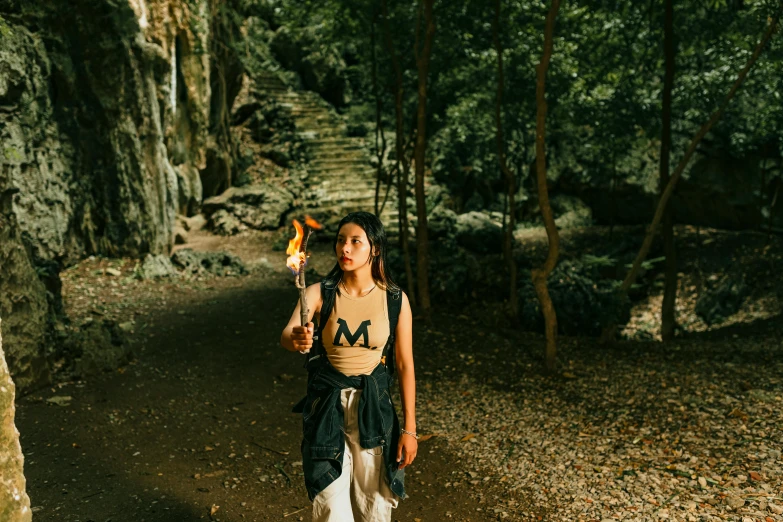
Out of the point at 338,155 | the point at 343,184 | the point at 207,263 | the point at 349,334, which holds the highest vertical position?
the point at 338,155

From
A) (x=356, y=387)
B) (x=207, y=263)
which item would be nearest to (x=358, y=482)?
(x=356, y=387)

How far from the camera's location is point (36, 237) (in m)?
8.91

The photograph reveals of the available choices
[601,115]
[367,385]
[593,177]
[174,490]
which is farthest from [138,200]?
[593,177]

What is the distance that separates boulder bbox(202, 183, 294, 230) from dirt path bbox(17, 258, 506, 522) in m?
7.46

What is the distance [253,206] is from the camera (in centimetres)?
1509

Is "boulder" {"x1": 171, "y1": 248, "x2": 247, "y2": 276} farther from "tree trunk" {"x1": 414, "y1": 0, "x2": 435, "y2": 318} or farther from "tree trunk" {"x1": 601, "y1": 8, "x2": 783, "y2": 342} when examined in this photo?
"tree trunk" {"x1": 601, "y1": 8, "x2": 783, "y2": 342}

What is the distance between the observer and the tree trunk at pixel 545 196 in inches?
222

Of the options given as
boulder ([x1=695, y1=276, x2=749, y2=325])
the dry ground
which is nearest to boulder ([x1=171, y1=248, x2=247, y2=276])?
the dry ground

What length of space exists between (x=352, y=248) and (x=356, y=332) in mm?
346

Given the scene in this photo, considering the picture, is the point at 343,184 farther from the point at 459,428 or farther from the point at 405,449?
the point at 405,449

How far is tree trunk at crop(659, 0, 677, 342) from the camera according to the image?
7430 mm

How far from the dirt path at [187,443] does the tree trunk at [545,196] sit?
1470mm

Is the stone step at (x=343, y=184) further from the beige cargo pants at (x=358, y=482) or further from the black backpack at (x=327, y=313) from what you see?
the beige cargo pants at (x=358, y=482)

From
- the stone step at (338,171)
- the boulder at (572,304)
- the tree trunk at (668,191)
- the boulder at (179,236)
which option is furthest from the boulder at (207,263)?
the tree trunk at (668,191)
